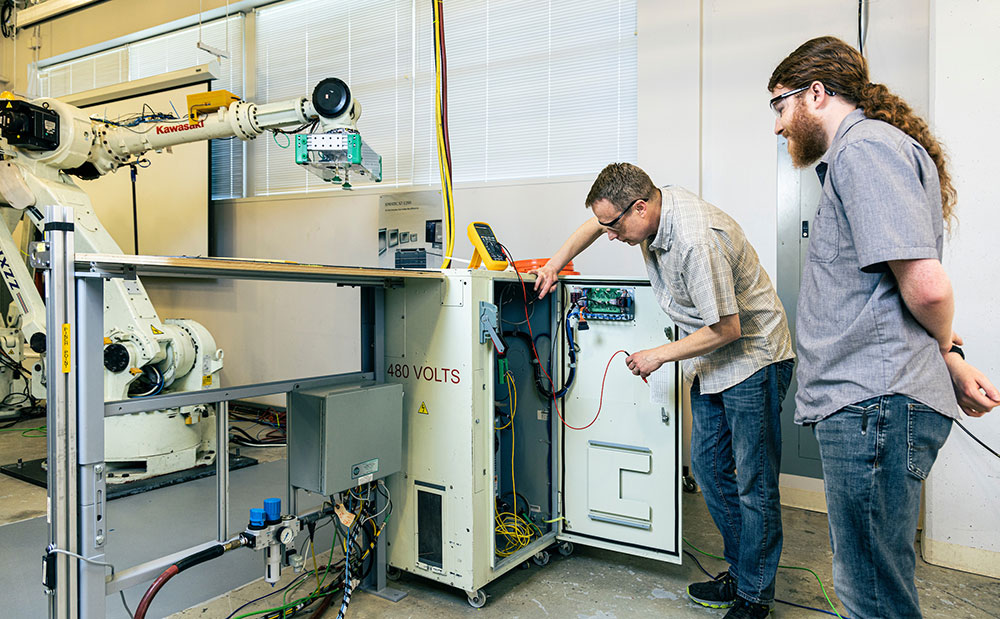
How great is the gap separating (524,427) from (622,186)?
110 cm

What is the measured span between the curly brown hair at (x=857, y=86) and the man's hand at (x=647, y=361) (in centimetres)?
83

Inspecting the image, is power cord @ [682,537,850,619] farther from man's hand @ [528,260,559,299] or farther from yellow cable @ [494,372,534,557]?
man's hand @ [528,260,559,299]

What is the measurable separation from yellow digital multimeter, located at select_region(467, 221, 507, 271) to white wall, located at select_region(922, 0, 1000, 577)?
171 cm

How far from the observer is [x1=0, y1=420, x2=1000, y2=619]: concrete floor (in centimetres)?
194

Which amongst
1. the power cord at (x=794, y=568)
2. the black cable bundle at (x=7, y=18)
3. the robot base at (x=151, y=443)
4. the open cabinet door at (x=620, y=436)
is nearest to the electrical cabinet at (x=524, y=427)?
the open cabinet door at (x=620, y=436)

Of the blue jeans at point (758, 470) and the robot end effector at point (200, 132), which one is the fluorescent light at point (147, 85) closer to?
the robot end effector at point (200, 132)

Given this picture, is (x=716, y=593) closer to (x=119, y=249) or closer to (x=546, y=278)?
(x=546, y=278)

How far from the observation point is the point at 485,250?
7.27 feet

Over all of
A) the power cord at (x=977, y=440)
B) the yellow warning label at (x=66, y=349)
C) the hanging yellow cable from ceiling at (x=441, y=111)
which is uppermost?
the hanging yellow cable from ceiling at (x=441, y=111)

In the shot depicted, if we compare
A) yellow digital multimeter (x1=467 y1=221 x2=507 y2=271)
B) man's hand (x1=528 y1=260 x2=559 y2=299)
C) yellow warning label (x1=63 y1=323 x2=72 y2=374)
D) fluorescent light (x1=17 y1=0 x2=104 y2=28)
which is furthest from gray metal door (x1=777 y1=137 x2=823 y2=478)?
fluorescent light (x1=17 y1=0 x2=104 y2=28)

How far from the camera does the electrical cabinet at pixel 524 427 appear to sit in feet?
6.47

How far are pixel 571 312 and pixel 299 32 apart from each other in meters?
3.51

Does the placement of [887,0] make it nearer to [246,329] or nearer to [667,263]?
[667,263]

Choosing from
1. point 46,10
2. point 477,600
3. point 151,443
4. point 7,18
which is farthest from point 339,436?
point 7,18
